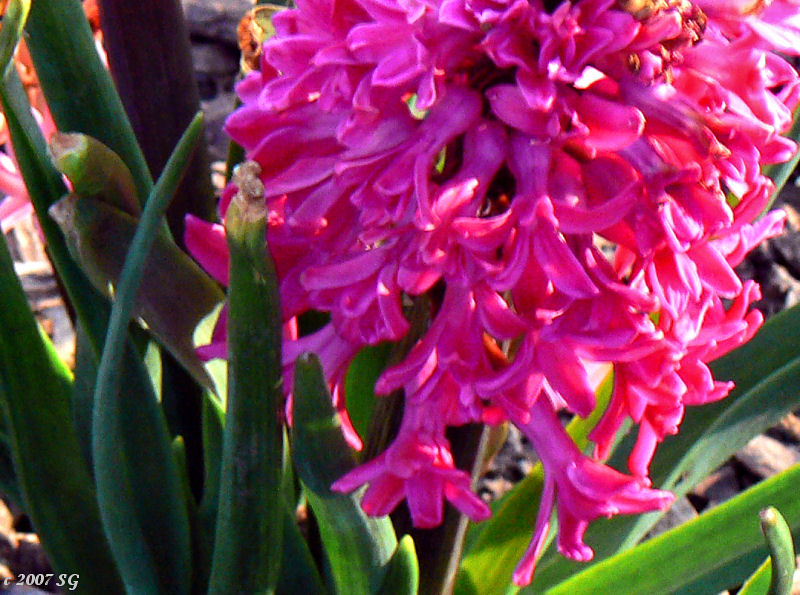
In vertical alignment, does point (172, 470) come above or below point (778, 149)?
below

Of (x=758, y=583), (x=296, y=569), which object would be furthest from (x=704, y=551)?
(x=296, y=569)

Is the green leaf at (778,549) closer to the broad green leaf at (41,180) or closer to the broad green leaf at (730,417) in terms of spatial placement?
the broad green leaf at (730,417)

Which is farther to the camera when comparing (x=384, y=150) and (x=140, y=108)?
(x=140, y=108)

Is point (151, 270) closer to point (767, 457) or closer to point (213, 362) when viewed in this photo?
point (213, 362)

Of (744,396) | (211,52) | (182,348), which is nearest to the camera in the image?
(182,348)

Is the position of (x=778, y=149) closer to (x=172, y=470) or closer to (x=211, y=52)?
(x=172, y=470)

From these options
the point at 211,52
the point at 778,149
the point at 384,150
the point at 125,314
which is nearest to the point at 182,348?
the point at 125,314

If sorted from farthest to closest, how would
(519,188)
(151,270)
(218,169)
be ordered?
(218,169)
(151,270)
(519,188)
